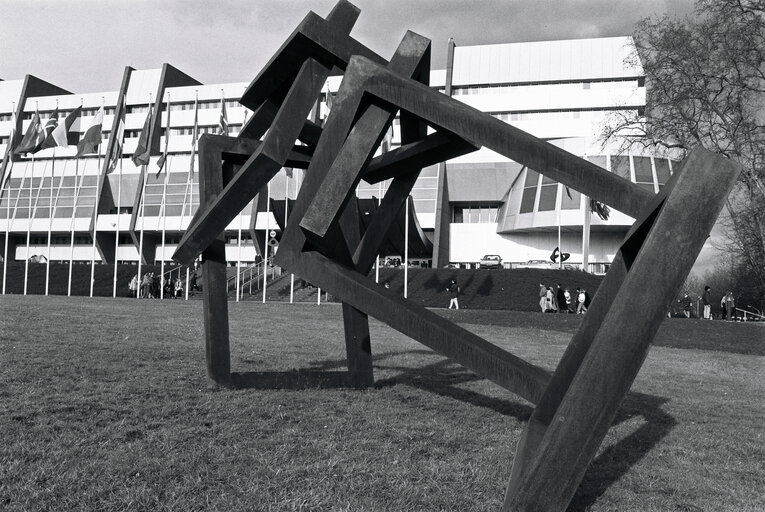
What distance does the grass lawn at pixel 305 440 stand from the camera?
3.48 m

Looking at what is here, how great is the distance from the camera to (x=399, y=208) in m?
5.91

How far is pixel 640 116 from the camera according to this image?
19.8 meters

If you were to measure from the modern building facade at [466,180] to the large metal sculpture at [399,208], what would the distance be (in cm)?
4034

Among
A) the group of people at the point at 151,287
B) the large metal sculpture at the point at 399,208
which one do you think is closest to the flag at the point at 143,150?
the group of people at the point at 151,287

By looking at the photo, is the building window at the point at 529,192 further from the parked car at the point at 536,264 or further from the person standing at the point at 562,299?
the person standing at the point at 562,299

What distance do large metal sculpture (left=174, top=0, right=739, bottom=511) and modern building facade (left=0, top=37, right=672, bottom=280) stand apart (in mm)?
40337

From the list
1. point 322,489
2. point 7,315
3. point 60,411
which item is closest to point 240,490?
point 322,489

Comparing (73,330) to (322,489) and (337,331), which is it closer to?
(337,331)

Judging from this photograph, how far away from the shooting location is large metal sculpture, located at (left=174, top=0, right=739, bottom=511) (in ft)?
9.71

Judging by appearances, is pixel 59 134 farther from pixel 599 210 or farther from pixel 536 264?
pixel 536 264

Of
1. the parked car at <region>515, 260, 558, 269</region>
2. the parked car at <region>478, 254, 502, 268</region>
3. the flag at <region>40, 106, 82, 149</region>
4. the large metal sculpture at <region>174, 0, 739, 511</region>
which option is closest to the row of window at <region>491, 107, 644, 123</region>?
the parked car at <region>478, 254, 502, 268</region>

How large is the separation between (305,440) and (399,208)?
2.35 meters

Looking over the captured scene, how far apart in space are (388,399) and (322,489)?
8.01ft

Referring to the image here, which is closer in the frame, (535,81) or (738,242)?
(738,242)
